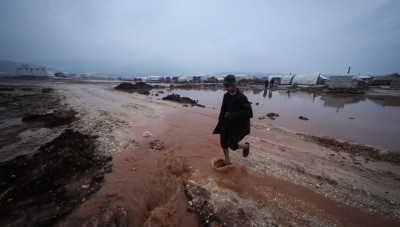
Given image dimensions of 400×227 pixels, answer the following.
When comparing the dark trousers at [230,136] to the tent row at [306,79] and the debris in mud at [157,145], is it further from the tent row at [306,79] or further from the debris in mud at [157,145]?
the tent row at [306,79]

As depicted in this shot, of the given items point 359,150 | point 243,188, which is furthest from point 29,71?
point 359,150

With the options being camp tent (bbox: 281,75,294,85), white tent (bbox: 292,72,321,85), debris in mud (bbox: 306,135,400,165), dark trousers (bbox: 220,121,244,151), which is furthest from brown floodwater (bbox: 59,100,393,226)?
camp tent (bbox: 281,75,294,85)

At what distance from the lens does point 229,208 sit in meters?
3.26

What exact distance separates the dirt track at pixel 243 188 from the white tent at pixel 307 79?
41980 millimetres

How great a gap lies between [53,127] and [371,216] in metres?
9.91

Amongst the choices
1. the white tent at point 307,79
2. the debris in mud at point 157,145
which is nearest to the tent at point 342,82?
the white tent at point 307,79

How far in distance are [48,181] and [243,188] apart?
3922 millimetres

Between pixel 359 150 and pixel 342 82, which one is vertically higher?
pixel 342 82

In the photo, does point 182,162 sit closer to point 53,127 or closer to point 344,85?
point 53,127

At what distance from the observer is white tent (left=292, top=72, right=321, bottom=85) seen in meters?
42.2

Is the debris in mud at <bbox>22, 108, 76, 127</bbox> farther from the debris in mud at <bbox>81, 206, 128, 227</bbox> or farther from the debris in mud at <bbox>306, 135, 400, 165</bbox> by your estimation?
the debris in mud at <bbox>306, 135, 400, 165</bbox>

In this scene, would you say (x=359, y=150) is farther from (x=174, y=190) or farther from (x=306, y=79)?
(x=306, y=79)

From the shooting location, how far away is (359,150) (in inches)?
255

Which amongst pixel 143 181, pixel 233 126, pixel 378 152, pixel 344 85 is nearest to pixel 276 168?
pixel 233 126
